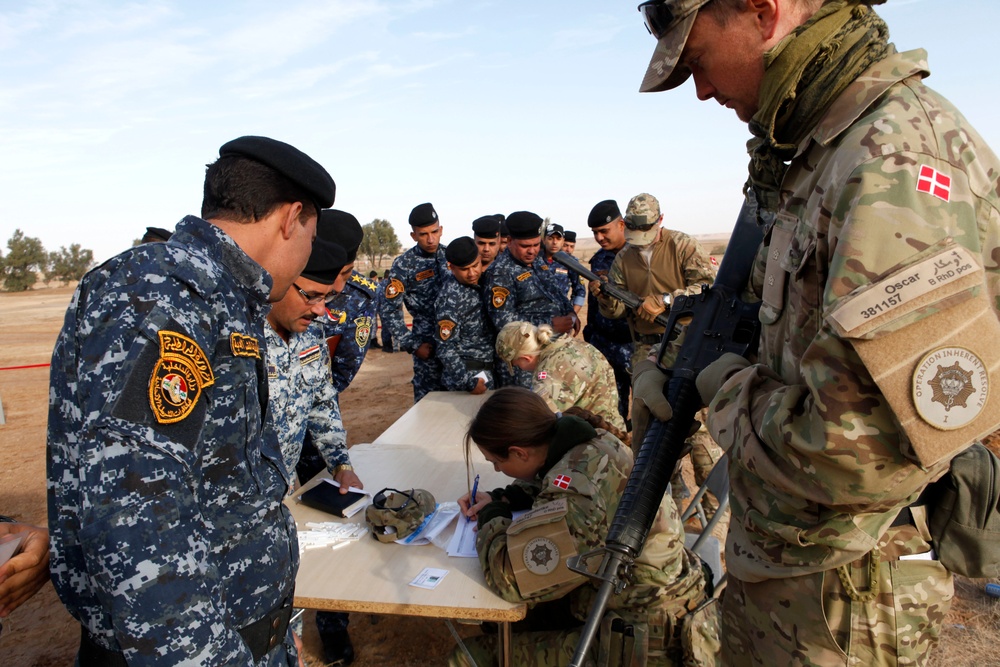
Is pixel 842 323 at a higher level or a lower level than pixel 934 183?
lower

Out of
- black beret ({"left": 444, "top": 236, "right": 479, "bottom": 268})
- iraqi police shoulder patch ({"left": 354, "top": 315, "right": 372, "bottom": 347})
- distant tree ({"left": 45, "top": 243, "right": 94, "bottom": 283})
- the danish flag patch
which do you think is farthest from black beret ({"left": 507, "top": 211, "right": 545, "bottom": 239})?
distant tree ({"left": 45, "top": 243, "right": 94, "bottom": 283})

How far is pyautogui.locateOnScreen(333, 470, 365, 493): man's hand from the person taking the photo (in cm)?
295

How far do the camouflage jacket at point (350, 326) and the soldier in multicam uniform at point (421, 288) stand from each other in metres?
1.44

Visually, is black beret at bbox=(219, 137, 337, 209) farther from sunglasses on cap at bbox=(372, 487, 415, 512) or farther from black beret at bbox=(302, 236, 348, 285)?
sunglasses on cap at bbox=(372, 487, 415, 512)

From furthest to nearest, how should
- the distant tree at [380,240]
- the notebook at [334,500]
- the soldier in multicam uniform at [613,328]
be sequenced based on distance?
the distant tree at [380,240], the soldier in multicam uniform at [613,328], the notebook at [334,500]

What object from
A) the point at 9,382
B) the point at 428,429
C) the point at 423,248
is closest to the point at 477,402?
the point at 428,429

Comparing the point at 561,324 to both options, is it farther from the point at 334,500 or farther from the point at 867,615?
the point at 867,615

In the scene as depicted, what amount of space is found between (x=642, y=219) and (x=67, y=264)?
123 ft

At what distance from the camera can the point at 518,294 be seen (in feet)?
19.3

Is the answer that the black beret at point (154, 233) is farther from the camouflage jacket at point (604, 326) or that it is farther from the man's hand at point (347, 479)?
the camouflage jacket at point (604, 326)

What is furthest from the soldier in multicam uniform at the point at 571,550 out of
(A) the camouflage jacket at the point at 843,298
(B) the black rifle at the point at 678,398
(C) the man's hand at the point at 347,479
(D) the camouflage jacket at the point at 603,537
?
(A) the camouflage jacket at the point at 843,298

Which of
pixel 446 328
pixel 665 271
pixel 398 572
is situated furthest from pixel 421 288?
pixel 398 572

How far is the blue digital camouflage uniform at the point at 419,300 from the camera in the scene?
5820mm

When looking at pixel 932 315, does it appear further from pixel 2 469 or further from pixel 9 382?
pixel 9 382
